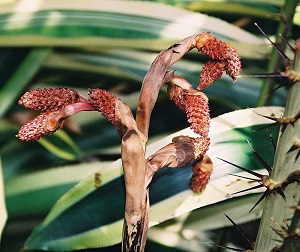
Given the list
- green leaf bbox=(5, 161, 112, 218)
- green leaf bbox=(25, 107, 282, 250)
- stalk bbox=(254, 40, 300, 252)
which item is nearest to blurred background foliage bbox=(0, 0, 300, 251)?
green leaf bbox=(5, 161, 112, 218)

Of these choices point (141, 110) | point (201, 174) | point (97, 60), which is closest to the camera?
point (141, 110)

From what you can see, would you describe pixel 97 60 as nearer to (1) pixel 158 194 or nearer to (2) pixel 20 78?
(2) pixel 20 78

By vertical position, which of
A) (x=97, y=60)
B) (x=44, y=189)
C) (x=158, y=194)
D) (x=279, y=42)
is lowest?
(x=158, y=194)

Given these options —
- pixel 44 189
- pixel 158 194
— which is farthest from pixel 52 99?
pixel 44 189

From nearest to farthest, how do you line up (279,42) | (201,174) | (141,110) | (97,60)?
(141,110)
(201,174)
(279,42)
(97,60)

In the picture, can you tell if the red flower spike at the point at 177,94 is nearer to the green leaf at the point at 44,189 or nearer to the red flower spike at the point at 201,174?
the red flower spike at the point at 201,174

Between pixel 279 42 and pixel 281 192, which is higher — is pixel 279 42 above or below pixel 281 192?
above
